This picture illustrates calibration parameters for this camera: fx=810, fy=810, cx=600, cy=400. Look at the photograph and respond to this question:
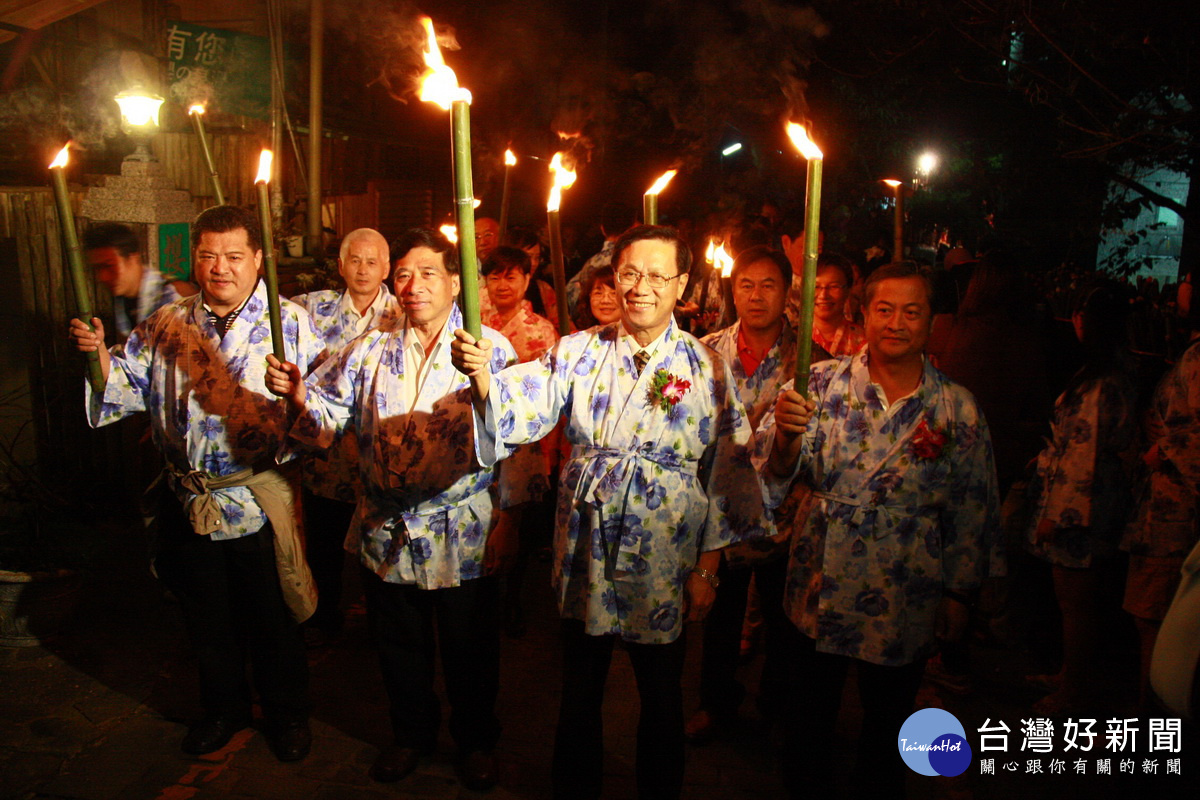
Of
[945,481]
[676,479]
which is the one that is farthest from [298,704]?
[945,481]

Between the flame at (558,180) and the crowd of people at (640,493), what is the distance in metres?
0.32

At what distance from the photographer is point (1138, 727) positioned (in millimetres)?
3402

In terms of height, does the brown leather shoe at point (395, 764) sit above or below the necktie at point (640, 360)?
below

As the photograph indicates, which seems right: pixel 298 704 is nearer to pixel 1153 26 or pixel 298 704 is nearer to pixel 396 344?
pixel 396 344

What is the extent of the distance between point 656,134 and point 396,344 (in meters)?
10.8

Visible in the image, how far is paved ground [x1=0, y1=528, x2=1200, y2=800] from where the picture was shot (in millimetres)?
3475

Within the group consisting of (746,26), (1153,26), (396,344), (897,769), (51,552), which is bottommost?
(897,769)

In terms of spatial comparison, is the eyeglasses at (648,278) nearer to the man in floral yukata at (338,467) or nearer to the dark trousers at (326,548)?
the man in floral yukata at (338,467)

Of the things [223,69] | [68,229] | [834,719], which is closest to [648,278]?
[834,719]

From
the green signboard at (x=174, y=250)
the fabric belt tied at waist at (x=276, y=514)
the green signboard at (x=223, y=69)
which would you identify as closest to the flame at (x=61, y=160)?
the fabric belt tied at waist at (x=276, y=514)

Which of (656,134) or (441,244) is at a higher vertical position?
(656,134)

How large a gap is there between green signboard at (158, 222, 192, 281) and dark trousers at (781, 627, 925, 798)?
609cm

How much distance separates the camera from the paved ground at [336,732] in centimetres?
347

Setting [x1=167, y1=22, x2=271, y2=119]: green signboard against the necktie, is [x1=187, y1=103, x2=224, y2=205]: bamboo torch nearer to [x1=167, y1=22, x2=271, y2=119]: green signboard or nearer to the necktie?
the necktie
